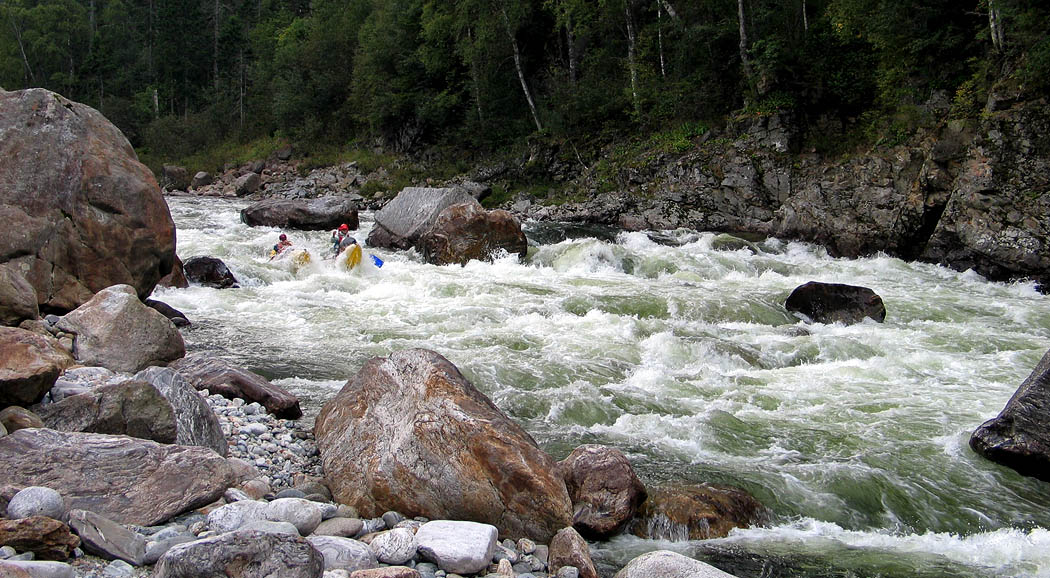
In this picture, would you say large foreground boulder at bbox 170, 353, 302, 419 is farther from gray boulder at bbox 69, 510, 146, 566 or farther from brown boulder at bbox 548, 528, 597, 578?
brown boulder at bbox 548, 528, 597, 578

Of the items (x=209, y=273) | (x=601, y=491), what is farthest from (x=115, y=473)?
(x=209, y=273)

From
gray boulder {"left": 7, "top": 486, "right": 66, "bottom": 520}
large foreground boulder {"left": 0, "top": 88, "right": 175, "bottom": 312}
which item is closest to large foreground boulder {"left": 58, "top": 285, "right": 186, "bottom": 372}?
large foreground boulder {"left": 0, "top": 88, "right": 175, "bottom": 312}

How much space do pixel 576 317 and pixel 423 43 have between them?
29667 millimetres

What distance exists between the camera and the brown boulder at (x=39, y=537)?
3.39 meters

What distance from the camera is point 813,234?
19297 mm

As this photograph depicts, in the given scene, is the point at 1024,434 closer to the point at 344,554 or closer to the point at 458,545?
the point at 458,545

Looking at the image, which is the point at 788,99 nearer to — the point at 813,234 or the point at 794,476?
the point at 813,234

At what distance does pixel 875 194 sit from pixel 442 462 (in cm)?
1731

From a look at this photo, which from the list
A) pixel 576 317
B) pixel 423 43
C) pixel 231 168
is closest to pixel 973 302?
pixel 576 317

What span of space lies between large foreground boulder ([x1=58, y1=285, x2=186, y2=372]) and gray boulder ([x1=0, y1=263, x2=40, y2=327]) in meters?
0.48

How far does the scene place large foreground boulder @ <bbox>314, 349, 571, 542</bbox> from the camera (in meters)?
5.04

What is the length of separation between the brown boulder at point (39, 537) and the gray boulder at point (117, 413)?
5.10ft

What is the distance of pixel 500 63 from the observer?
33531 millimetres

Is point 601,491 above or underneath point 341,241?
underneath
